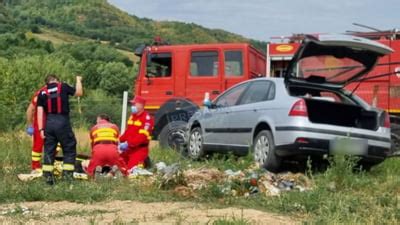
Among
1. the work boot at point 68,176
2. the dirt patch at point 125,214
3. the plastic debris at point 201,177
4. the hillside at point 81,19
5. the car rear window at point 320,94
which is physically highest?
the hillside at point 81,19

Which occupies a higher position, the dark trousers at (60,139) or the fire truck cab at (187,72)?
the fire truck cab at (187,72)

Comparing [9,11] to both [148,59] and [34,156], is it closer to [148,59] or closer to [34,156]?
[148,59]

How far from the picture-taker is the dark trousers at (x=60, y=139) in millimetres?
8516

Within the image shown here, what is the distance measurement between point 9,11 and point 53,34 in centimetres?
439

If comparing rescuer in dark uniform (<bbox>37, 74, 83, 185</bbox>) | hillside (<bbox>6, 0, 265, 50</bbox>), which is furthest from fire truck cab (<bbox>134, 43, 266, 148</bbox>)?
hillside (<bbox>6, 0, 265, 50</bbox>)

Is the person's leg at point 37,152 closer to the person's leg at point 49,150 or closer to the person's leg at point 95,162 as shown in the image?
the person's leg at point 95,162

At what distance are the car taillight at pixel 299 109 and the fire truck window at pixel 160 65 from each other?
605 centimetres

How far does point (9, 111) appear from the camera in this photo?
53.7ft

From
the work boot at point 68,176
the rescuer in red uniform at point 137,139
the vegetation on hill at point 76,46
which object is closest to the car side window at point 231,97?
the rescuer in red uniform at point 137,139

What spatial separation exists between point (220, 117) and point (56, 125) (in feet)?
10.8

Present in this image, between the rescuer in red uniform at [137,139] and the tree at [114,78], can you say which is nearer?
the rescuer in red uniform at [137,139]

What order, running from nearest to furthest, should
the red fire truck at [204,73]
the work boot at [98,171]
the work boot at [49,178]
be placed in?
1. the work boot at [49,178]
2. the work boot at [98,171]
3. the red fire truck at [204,73]

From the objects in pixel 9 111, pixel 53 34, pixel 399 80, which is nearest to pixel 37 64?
pixel 53 34

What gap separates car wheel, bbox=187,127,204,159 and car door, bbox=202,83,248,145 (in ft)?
0.91
